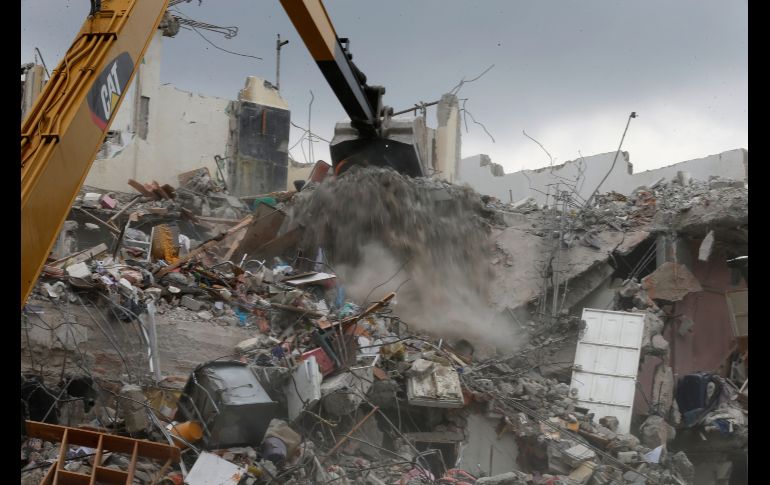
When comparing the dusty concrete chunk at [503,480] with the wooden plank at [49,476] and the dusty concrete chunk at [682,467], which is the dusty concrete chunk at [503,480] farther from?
the wooden plank at [49,476]

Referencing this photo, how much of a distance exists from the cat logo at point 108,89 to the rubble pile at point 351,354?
2.22 m

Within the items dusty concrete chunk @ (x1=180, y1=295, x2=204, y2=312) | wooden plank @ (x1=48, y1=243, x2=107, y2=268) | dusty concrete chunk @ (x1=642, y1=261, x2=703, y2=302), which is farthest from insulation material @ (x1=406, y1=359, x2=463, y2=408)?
dusty concrete chunk @ (x1=642, y1=261, x2=703, y2=302)

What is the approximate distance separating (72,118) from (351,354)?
421cm

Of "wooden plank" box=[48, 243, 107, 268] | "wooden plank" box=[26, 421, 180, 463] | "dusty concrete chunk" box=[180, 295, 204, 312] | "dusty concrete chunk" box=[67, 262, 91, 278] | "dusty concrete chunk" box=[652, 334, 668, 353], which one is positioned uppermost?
"wooden plank" box=[48, 243, 107, 268]

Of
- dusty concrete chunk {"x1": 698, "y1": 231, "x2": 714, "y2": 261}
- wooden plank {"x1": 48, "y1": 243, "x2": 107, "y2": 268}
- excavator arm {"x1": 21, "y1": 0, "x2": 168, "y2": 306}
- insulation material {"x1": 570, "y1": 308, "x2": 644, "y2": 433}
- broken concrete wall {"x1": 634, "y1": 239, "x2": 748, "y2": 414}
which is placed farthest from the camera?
dusty concrete chunk {"x1": 698, "y1": 231, "x2": 714, "y2": 261}

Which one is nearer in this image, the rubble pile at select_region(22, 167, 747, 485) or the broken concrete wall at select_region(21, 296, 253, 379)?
the rubble pile at select_region(22, 167, 747, 485)

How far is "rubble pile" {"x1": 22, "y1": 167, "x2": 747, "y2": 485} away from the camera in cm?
543

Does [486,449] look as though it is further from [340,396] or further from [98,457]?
[98,457]

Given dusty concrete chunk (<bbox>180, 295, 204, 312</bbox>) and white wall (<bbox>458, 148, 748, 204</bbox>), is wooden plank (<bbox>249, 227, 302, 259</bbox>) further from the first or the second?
white wall (<bbox>458, 148, 748, 204</bbox>)

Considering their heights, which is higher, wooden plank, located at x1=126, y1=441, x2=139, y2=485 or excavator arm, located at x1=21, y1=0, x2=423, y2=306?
excavator arm, located at x1=21, y1=0, x2=423, y2=306

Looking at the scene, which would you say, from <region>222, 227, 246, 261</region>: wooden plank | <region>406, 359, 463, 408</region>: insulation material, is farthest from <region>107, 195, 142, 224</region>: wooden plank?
<region>406, 359, 463, 408</region>: insulation material

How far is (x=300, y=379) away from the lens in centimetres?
604

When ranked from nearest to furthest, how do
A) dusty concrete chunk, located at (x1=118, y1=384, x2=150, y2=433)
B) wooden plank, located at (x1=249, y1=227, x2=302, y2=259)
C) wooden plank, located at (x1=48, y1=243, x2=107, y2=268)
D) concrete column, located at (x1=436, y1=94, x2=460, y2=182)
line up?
dusty concrete chunk, located at (x1=118, y1=384, x2=150, y2=433) < wooden plank, located at (x1=48, y1=243, x2=107, y2=268) < wooden plank, located at (x1=249, y1=227, x2=302, y2=259) < concrete column, located at (x1=436, y1=94, x2=460, y2=182)
